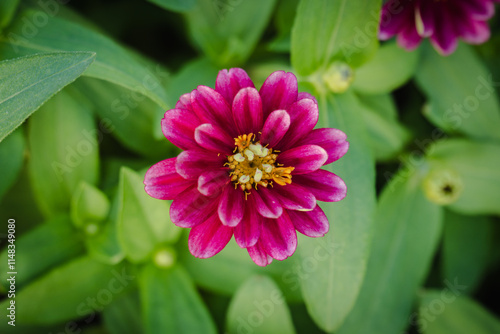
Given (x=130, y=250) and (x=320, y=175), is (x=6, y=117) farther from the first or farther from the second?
(x=320, y=175)

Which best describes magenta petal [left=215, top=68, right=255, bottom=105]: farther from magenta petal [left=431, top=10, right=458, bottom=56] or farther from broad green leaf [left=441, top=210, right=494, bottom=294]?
broad green leaf [left=441, top=210, right=494, bottom=294]

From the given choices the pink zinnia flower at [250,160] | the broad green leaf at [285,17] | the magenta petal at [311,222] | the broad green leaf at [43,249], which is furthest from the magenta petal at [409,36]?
the broad green leaf at [43,249]

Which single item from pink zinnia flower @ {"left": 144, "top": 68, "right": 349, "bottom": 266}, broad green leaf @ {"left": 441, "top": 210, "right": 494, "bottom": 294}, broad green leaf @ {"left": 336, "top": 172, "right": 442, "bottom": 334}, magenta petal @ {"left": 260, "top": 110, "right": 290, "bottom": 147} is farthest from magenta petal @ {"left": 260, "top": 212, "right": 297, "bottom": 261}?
broad green leaf @ {"left": 441, "top": 210, "right": 494, "bottom": 294}

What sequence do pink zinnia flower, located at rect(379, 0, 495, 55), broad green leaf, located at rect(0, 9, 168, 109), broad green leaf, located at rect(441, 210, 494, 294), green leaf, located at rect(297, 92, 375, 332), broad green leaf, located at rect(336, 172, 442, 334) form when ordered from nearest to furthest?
1. broad green leaf, located at rect(0, 9, 168, 109)
2. green leaf, located at rect(297, 92, 375, 332)
3. pink zinnia flower, located at rect(379, 0, 495, 55)
4. broad green leaf, located at rect(336, 172, 442, 334)
5. broad green leaf, located at rect(441, 210, 494, 294)

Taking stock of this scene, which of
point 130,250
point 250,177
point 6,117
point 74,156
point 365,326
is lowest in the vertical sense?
point 365,326

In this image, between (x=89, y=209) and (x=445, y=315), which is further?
(x=445, y=315)

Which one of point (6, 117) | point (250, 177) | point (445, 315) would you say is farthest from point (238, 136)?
point (445, 315)

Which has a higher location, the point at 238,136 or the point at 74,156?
the point at 238,136
